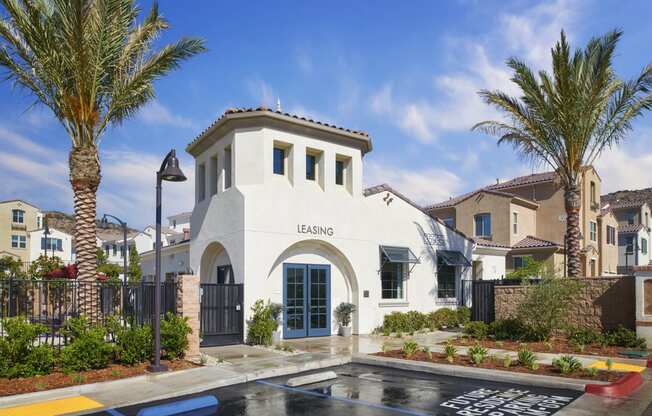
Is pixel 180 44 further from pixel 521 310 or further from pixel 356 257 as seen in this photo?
pixel 521 310

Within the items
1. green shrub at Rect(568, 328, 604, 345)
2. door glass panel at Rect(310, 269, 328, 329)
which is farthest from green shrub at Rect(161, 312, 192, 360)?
green shrub at Rect(568, 328, 604, 345)

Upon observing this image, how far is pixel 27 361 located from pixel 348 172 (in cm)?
1207

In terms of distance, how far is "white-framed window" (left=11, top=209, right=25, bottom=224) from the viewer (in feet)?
212

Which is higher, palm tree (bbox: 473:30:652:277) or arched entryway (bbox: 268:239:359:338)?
palm tree (bbox: 473:30:652:277)

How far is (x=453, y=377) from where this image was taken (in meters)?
11.6

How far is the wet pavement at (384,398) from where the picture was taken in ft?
28.7

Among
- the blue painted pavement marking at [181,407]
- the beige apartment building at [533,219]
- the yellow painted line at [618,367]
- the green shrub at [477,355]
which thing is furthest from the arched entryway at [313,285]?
the beige apartment building at [533,219]

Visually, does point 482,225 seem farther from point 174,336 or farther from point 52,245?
point 52,245

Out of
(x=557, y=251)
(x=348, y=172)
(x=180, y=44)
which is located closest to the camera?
(x=180, y=44)

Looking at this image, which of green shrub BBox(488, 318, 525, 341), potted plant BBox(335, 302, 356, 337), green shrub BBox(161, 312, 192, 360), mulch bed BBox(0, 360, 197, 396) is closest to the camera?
mulch bed BBox(0, 360, 197, 396)

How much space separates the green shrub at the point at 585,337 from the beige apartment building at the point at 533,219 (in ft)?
51.6

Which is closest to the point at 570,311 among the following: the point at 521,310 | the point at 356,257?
the point at 521,310

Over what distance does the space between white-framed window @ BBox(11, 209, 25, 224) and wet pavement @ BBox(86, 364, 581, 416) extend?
213ft

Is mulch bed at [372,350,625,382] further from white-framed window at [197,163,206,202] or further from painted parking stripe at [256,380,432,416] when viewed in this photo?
white-framed window at [197,163,206,202]
